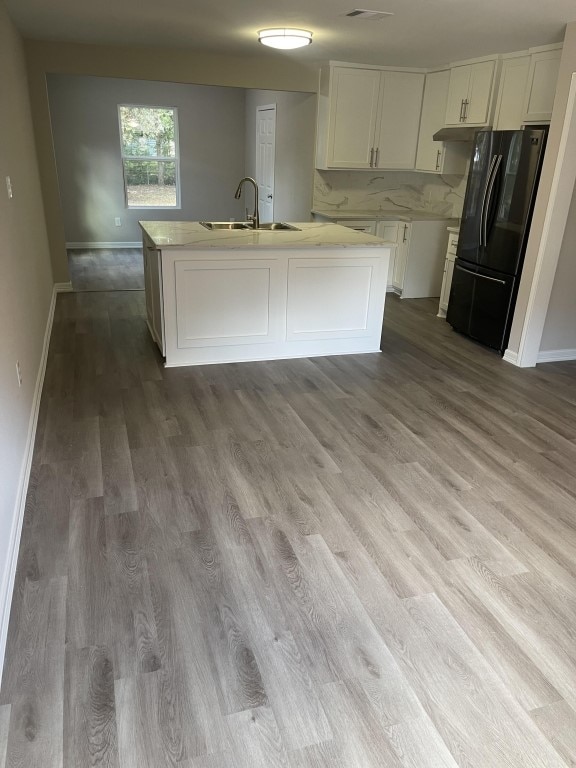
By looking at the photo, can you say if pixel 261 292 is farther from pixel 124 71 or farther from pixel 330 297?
pixel 124 71

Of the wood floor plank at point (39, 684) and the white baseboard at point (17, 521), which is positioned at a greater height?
the white baseboard at point (17, 521)

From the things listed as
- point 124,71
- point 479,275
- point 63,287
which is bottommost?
point 63,287

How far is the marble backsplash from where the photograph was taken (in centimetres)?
645

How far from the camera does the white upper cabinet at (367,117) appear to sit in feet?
19.2

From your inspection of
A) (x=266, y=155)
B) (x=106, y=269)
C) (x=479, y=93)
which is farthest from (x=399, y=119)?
(x=106, y=269)

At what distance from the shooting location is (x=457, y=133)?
5.61 meters

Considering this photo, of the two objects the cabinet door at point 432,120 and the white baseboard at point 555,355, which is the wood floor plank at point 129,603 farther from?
the cabinet door at point 432,120

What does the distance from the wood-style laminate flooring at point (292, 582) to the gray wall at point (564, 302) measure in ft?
3.19

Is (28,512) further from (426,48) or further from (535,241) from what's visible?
(426,48)

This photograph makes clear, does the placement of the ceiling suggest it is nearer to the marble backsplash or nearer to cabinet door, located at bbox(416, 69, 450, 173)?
cabinet door, located at bbox(416, 69, 450, 173)

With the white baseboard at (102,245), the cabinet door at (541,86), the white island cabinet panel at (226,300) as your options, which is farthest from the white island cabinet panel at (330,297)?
the white baseboard at (102,245)

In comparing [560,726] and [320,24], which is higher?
[320,24]

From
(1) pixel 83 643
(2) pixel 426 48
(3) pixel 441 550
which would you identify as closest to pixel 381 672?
(3) pixel 441 550

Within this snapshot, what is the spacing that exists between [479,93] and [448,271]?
1.62m
